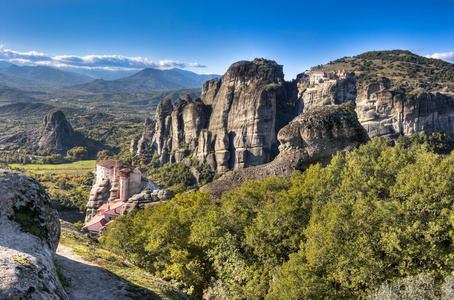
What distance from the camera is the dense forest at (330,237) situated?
11.3 meters

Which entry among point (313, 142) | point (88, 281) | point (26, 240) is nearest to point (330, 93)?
point (313, 142)

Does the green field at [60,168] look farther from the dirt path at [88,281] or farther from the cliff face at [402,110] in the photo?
the dirt path at [88,281]

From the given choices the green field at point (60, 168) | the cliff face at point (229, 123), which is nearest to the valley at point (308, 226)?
the cliff face at point (229, 123)

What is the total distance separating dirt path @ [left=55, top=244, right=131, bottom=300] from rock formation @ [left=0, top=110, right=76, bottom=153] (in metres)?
184

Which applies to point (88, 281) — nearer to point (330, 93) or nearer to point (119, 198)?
point (119, 198)

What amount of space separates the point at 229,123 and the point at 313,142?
80.7m

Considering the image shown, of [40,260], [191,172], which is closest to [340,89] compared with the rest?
[191,172]

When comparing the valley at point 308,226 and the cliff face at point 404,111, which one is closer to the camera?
the valley at point 308,226

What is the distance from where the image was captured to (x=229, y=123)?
10756cm

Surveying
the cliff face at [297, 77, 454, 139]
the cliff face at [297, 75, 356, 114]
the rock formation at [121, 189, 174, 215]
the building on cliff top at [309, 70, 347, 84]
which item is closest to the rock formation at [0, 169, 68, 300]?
the rock formation at [121, 189, 174, 215]

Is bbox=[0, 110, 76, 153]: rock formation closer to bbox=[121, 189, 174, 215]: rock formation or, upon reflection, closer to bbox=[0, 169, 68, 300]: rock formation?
bbox=[121, 189, 174, 215]: rock formation

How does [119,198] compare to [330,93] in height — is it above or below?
below

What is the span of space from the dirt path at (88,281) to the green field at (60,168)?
137 m

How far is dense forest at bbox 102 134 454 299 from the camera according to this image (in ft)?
37.1
